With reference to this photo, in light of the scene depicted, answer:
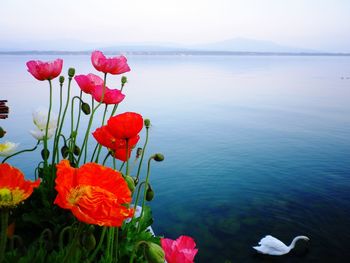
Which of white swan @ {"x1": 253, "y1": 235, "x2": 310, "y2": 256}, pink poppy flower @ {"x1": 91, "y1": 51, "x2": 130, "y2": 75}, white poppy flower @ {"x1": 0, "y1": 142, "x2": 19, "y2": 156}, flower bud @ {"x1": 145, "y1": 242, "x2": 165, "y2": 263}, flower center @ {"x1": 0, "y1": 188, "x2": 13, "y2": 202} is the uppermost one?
pink poppy flower @ {"x1": 91, "y1": 51, "x2": 130, "y2": 75}

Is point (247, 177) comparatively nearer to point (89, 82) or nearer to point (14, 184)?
point (89, 82)

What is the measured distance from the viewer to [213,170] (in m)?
5.82

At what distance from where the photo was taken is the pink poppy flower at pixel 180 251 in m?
0.78

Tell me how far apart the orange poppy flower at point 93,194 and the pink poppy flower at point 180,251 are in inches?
6.5

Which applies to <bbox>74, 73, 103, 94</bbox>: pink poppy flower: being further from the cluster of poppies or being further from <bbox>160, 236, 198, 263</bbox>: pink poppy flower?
<bbox>160, 236, 198, 263</bbox>: pink poppy flower

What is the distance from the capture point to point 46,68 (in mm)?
1351

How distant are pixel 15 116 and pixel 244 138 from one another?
5.39 meters

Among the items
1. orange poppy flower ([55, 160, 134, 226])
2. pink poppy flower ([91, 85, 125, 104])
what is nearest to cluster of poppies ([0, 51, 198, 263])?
orange poppy flower ([55, 160, 134, 226])

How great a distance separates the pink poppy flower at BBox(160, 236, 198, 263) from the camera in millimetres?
783

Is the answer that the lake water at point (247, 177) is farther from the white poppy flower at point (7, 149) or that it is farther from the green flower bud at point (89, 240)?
the green flower bud at point (89, 240)

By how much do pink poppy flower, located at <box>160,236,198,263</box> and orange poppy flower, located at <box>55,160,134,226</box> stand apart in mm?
166

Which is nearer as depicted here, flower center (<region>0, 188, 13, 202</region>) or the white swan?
flower center (<region>0, 188, 13, 202</region>)

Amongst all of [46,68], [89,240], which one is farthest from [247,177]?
[89,240]

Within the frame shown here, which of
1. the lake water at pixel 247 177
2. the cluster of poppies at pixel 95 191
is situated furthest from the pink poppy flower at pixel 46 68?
the cluster of poppies at pixel 95 191
